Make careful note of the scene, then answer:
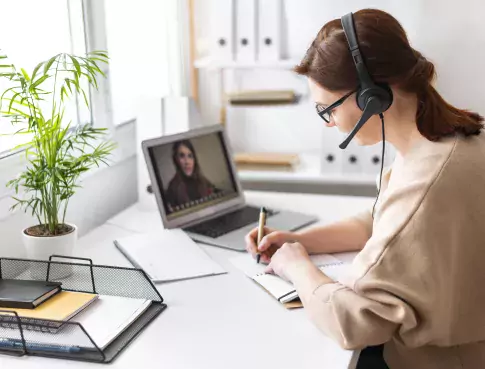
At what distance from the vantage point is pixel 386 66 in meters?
1.09

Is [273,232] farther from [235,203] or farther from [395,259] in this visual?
[395,259]

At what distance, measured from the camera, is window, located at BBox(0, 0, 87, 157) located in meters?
1.49

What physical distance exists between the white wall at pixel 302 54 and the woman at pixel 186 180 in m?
0.68

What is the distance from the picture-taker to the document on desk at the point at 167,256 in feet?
4.62

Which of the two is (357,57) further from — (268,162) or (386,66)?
(268,162)

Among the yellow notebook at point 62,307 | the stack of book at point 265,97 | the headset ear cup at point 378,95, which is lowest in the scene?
the yellow notebook at point 62,307

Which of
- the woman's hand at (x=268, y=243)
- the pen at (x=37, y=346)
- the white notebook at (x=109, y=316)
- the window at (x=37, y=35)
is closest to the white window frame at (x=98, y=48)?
the window at (x=37, y=35)

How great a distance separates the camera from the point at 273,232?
1.52m

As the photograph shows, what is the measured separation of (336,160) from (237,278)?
1.05m

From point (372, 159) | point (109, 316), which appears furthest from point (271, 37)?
point (109, 316)

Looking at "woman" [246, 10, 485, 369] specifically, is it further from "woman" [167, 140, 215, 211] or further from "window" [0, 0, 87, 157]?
"window" [0, 0, 87, 157]

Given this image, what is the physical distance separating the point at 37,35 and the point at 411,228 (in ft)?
3.68

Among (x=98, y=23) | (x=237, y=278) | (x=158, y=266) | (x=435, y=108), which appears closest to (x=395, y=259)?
(x=435, y=108)

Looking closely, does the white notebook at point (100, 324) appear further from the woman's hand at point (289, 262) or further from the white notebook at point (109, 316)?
the woman's hand at point (289, 262)
